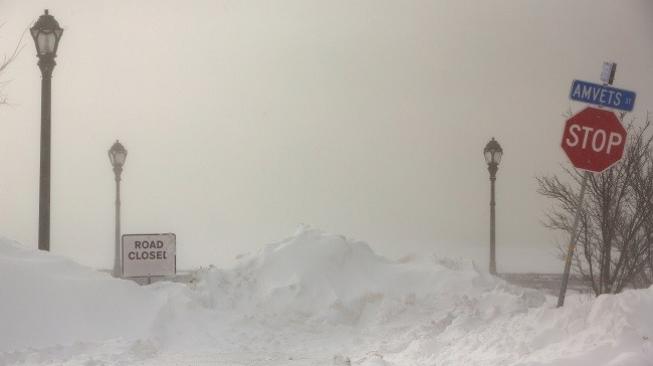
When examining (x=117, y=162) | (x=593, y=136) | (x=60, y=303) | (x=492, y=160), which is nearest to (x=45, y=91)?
(x=60, y=303)

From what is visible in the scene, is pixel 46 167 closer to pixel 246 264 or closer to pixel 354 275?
pixel 246 264

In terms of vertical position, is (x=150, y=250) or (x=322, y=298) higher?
(x=150, y=250)

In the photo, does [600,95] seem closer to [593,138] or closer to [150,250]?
[593,138]

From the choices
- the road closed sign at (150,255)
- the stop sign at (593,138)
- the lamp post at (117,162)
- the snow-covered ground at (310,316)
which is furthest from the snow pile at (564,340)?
the lamp post at (117,162)

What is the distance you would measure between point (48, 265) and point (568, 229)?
38.2 feet

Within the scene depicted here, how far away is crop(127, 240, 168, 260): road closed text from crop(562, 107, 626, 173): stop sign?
934cm

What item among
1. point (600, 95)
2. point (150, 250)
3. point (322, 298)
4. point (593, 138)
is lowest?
point (322, 298)

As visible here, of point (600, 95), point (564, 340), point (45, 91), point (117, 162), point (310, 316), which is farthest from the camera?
point (117, 162)

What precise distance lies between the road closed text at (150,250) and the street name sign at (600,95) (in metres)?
9.61

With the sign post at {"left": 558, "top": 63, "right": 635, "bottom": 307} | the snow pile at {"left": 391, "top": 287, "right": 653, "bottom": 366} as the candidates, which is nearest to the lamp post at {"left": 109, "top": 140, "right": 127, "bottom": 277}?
the snow pile at {"left": 391, "top": 287, "right": 653, "bottom": 366}

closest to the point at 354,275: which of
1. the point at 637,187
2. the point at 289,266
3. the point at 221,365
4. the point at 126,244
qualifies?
the point at 289,266

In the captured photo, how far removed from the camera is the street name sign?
1130 centimetres

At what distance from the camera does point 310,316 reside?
16.5m

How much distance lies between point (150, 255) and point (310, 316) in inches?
148
